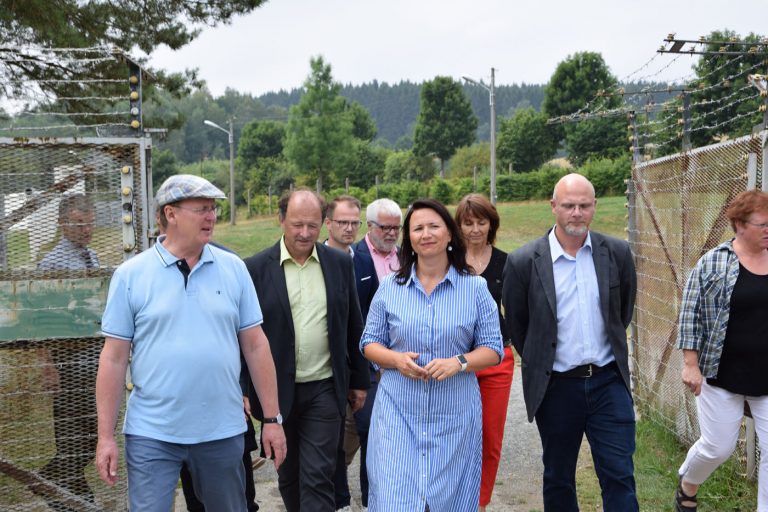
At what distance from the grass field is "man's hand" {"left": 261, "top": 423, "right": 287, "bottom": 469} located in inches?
851

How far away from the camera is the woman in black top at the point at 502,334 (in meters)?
5.12

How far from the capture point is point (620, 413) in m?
4.23

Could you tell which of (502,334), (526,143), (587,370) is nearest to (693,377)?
(587,370)

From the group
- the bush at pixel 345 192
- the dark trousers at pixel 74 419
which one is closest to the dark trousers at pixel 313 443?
the dark trousers at pixel 74 419

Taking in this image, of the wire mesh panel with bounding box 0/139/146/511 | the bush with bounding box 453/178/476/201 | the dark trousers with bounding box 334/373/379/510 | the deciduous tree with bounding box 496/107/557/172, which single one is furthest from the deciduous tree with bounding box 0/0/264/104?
the deciduous tree with bounding box 496/107/557/172

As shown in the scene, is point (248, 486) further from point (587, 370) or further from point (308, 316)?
point (587, 370)

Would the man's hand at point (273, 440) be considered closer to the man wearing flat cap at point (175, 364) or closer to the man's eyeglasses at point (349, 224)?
the man wearing flat cap at point (175, 364)

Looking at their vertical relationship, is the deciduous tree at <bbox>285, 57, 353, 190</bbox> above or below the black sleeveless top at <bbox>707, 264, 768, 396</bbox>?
above

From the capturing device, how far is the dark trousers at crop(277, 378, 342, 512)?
4332mm

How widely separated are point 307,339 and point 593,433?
1.62 metres

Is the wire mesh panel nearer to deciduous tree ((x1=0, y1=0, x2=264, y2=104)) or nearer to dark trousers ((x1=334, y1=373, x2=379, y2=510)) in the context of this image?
dark trousers ((x1=334, y1=373, x2=379, y2=510))

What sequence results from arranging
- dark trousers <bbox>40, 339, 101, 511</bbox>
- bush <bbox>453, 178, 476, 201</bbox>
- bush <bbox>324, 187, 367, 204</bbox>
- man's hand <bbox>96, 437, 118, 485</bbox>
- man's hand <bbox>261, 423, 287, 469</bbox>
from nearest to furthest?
man's hand <bbox>96, 437, 118, 485</bbox>
man's hand <bbox>261, 423, 287, 469</bbox>
dark trousers <bbox>40, 339, 101, 511</bbox>
bush <bbox>453, 178, 476, 201</bbox>
bush <bbox>324, 187, 367, 204</bbox>

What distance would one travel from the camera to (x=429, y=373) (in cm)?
352

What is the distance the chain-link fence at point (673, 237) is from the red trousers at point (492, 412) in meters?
1.59
